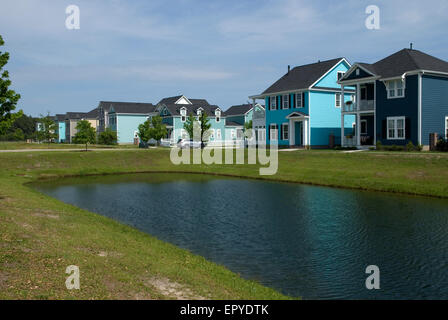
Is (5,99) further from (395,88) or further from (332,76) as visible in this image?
(332,76)

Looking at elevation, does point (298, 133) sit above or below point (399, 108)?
below

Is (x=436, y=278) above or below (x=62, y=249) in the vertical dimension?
below

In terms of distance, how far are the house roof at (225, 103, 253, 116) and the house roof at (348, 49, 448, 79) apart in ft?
145

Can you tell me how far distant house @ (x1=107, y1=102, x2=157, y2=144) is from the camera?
8006 cm

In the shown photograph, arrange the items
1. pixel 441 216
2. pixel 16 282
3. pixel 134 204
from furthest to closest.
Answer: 1. pixel 134 204
2. pixel 441 216
3. pixel 16 282

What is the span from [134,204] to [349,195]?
12.4 metres

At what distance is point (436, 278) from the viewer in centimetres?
1072

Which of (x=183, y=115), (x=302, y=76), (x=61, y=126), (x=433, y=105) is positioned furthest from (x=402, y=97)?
(x=61, y=126)

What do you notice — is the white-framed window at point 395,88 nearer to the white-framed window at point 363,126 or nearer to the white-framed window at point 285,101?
the white-framed window at point 363,126

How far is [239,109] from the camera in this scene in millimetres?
87812

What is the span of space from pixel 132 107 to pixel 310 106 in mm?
45410

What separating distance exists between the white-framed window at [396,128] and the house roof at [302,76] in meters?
11.5
